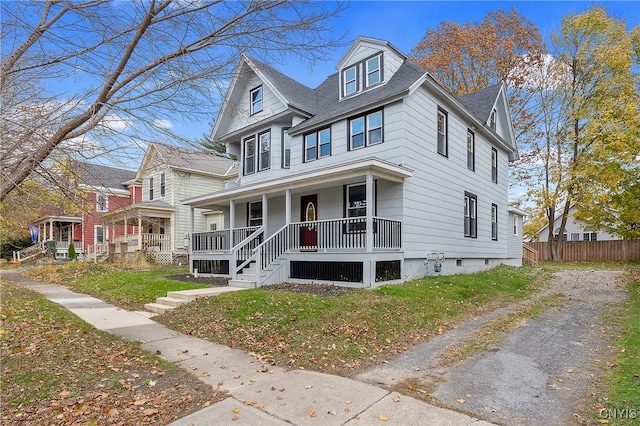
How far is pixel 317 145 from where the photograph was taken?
1405cm

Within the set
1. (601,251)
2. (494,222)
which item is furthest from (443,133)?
(601,251)

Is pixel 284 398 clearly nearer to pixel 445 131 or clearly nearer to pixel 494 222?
pixel 445 131

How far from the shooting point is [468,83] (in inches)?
1021

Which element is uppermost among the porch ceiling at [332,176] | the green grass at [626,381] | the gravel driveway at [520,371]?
the porch ceiling at [332,176]

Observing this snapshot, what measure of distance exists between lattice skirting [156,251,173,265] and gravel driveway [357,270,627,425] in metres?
19.8

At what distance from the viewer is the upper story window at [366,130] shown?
12.2 metres

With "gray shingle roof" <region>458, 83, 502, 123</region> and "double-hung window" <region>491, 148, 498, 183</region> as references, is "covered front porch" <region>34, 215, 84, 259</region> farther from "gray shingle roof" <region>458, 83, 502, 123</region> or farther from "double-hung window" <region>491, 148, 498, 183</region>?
"double-hung window" <region>491, 148, 498, 183</region>

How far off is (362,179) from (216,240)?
699 centimetres

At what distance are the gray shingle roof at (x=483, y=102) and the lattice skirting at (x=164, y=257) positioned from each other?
19.0 m

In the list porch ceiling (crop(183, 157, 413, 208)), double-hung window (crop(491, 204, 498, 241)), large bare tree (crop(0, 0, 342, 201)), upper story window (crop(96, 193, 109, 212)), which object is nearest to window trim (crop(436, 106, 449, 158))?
porch ceiling (crop(183, 157, 413, 208))

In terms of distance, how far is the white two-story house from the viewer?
36.8 feet

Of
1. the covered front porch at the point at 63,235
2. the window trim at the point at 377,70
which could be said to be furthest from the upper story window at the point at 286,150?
the covered front porch at the point at 63,235

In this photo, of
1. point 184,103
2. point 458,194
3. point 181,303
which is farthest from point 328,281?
point 184,103

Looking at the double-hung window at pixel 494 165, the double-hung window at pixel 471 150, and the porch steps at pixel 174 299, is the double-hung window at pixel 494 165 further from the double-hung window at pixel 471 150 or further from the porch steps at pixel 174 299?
the porch steps at pixel 174 299
